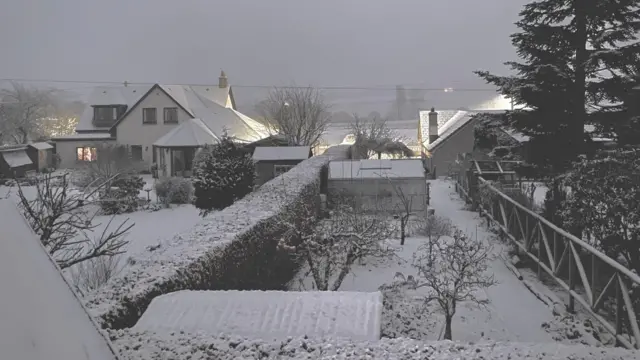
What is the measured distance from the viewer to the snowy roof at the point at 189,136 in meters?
25.7

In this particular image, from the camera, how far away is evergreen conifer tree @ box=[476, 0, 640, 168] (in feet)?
29.3

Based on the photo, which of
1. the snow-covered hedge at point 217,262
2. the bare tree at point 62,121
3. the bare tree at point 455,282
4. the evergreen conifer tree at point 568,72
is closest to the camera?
the snow-covered hedge at point 217,262

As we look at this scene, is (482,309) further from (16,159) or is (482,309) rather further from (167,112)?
(167,112)

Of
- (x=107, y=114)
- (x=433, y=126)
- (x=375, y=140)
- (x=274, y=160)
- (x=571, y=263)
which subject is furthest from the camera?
(x=107, y=114)

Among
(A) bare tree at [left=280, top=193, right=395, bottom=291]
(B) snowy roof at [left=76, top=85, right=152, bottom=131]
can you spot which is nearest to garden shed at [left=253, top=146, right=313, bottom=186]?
(A) bare tree at [left=280, top=193, right=395, bottom=291]

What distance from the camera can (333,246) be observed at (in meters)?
8.49

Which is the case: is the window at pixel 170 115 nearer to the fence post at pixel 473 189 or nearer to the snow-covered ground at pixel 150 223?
the snow-covered ground at pixel 150 223

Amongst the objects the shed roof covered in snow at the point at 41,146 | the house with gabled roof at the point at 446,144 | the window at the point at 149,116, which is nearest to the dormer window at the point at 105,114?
the window at the point at 149,116

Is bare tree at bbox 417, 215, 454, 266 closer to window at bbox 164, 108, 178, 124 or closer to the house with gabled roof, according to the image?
→ the house with gabled roof

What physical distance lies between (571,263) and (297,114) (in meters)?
24.0

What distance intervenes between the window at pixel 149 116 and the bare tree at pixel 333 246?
22.2 m

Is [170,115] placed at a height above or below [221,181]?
above

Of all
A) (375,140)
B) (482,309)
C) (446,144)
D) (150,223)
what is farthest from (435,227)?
(375,140)

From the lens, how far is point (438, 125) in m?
→ 32.2
